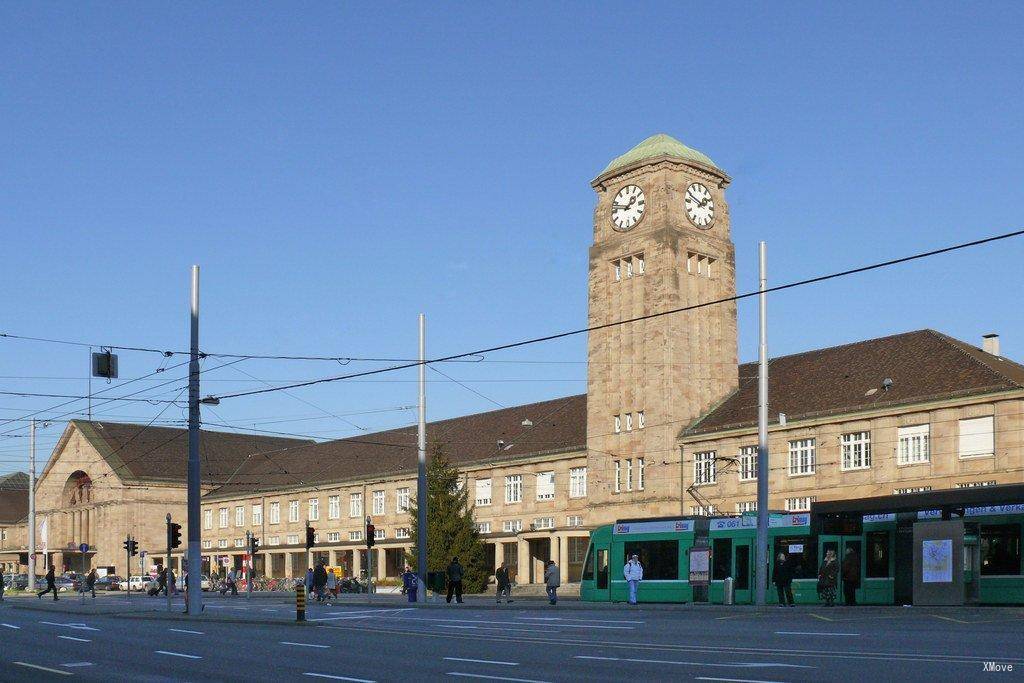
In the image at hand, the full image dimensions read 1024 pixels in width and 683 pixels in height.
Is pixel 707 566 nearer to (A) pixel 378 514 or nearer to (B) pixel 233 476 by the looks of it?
(A) pixel 378 514

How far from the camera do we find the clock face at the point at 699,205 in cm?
7038

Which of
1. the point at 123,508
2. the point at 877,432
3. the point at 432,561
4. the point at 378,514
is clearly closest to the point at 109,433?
the point at 123,508

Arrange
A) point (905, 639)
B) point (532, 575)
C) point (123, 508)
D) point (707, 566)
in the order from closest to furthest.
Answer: point (905, 639) → point (707, 566) → point (532, 575) → point (123, 508)

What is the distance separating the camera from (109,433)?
399 ft

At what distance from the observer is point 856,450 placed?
60.4 meters

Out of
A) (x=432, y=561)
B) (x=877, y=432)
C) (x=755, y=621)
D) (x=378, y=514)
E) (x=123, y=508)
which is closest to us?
(x=755, y=621)

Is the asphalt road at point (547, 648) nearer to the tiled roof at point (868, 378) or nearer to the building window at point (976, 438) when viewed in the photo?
the building window at point (976, 438)

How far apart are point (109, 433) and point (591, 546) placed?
274ft

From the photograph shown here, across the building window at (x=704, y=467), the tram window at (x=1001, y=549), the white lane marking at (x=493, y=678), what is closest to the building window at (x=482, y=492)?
the building window at (x=704, y=467)

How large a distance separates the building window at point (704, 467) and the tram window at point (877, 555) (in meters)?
28.0

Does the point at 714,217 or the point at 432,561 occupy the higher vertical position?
the point at 714,217

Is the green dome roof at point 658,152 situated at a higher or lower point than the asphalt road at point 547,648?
higher

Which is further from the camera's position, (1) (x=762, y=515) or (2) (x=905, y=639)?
(1) (x=762, y=515)

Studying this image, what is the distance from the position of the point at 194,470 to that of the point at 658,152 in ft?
125
